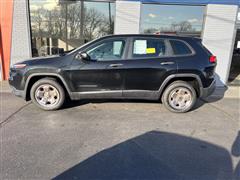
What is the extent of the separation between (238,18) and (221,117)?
494 cm

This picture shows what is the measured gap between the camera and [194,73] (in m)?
4.86

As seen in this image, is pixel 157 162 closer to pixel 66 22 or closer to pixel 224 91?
pixel 224 91

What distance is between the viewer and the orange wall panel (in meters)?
7.41

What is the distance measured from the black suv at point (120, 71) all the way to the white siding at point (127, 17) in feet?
10.2

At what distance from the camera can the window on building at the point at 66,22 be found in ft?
25.5

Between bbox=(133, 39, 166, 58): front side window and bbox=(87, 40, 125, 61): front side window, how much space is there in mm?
325

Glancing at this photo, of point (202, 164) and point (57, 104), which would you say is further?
point (57, 104)

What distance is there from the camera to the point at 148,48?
4.85 meters

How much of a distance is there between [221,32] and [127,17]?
360cm

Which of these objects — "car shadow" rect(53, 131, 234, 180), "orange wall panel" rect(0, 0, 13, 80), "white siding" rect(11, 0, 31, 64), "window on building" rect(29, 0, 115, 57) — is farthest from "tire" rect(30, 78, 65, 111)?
"orange wall panel" rect(0, 0, 13, 80)

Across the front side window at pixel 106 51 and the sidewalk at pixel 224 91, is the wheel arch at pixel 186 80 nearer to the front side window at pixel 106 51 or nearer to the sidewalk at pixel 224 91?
the front side window at pixel 106 51

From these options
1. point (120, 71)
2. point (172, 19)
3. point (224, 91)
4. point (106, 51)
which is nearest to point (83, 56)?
point (106, 51)

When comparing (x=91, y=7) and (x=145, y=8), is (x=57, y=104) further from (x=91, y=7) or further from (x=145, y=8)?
(x=145, y=8)

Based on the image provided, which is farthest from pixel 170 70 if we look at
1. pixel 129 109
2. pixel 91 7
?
pixel 91 7
